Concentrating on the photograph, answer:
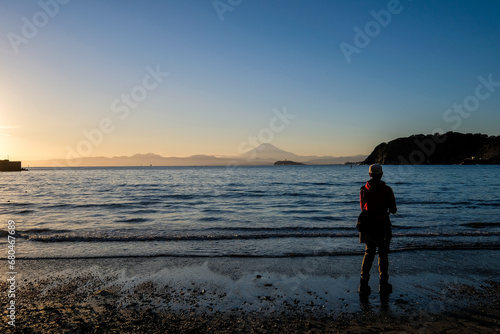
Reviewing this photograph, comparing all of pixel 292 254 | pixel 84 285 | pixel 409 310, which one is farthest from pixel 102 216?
pixel 409 310

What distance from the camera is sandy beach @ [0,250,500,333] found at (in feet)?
15.6

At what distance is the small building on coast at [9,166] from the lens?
12138 cm

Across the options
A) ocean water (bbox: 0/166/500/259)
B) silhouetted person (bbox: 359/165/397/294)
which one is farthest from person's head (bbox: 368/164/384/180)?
ocean water (bbox: 0/166/500/259)

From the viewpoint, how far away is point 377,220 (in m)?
5.89

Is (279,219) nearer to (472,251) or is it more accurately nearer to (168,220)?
(168,220)

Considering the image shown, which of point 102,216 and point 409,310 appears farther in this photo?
point 102,216

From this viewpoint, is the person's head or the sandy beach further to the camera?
Result: the person's head

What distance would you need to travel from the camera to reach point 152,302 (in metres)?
5.71

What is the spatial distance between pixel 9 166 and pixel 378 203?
513ft

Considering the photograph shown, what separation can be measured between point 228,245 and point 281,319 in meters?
5.77

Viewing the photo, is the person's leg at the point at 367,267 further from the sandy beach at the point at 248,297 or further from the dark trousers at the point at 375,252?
the sandy beach at the point at 248,297

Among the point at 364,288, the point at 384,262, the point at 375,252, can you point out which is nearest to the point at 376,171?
the point at 375,252

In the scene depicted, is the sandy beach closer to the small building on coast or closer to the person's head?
the person's head

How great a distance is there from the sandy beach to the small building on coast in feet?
485
